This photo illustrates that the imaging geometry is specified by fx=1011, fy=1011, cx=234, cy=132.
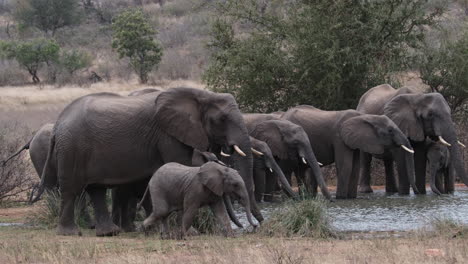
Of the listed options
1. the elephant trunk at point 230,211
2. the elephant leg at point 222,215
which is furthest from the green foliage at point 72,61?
the elephant leg at point 222,215

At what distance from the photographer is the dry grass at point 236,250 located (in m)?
9.85

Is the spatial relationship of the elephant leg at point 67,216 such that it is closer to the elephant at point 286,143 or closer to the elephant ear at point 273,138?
the elephant at point 286,143

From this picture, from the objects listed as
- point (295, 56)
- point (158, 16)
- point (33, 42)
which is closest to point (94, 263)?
point (295, 56)

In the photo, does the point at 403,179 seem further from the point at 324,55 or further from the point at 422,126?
the point at 324,55

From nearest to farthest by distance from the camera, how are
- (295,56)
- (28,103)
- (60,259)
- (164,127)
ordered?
(60,259), (164,127), (295,56), (28,103)

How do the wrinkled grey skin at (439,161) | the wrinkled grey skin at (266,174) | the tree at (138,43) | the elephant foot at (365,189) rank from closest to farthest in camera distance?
1. the wrinkled grey skin at (266,174)
2. the wrinkled grey skin at (439,161)
3. the elephant foot at (365,189)
4. the tree at (138,43)

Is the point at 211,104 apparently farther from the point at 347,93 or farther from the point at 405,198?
the point at 347,93

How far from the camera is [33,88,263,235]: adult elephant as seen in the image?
43.8 ft

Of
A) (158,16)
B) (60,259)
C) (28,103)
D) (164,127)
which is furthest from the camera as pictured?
(158,16)

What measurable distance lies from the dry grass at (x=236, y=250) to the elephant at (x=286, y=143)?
5.37 m

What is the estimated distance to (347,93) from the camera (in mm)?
24984

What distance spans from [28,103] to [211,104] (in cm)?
2731

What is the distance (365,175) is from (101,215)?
823 cm

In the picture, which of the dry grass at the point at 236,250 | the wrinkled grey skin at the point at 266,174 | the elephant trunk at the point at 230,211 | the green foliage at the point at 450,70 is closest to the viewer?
the dry grass at the point at 236,250
